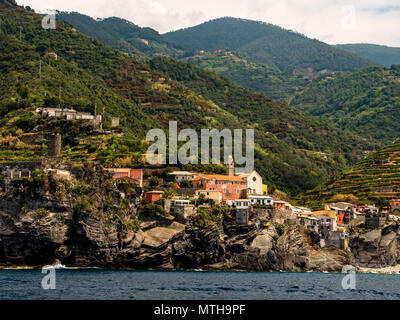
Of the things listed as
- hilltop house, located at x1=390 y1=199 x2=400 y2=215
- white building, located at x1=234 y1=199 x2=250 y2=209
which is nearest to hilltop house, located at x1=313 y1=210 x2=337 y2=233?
white building, located at x1=234 y1=199 x2=250 y2=209

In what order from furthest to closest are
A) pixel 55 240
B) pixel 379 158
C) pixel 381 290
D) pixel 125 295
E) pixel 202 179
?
pixel 379 158 < pixel 202 179 < pixel 55 240 < pixel 381 290 < pixel 125 295

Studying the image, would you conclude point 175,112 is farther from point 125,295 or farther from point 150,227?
point 125,295

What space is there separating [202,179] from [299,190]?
55134mm

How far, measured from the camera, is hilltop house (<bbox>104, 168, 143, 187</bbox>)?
Result: 3679 inches

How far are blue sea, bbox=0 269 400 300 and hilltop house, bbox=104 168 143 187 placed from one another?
69.5 feet

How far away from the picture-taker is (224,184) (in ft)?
328

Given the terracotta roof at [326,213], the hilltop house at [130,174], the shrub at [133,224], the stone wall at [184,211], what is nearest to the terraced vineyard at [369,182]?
the terracotta roof at [326,213]

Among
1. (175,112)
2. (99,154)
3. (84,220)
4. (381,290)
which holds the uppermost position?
(175,112)

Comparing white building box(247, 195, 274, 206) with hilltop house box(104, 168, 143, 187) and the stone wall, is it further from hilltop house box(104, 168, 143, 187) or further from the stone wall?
hilltop house box(104, 168, 143, 187)

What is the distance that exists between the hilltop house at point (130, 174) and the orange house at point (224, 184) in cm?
862

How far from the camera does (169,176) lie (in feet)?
332

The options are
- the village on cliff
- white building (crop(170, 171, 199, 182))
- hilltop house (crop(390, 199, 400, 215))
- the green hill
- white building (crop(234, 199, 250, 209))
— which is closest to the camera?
the village on cliff

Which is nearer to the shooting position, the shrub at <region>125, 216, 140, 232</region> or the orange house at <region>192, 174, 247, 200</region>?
the shrub at <region>125, 216, 140, 232</region>

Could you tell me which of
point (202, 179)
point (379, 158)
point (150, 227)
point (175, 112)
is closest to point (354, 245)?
point (202, 179)
